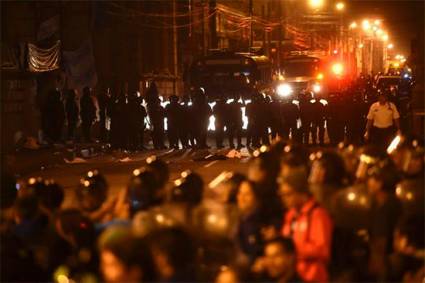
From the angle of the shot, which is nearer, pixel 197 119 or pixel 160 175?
pixel 160 175

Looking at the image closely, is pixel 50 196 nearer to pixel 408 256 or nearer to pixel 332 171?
pixel 332 171

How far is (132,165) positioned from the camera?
21938 mm

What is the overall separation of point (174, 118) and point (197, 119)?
64 centimetres

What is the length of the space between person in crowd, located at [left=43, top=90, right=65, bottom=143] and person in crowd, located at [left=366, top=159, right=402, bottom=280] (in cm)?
1741

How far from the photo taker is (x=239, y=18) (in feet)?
180

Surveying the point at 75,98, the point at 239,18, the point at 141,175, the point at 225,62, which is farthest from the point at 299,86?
the point at 141,175

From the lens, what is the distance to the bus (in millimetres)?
33906

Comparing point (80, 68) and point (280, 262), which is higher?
point (80, 68)

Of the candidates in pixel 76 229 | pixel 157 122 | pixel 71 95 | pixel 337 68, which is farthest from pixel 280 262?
pixel 337 68

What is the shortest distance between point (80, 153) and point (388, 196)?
680 inches

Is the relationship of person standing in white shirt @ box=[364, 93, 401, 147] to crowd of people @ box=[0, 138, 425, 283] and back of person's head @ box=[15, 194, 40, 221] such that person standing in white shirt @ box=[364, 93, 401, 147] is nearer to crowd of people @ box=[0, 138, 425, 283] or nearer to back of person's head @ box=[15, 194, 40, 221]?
crowd of people @ box=[0, 138, 425, 283]

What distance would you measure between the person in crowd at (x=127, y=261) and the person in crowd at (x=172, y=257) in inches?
1.8

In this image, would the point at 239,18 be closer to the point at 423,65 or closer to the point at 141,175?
the point at 423,65

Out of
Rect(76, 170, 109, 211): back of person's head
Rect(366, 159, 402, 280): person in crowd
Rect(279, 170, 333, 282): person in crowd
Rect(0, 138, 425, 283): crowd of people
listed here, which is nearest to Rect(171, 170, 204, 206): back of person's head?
Rect(0, 138, 425, 283): crowd of people
